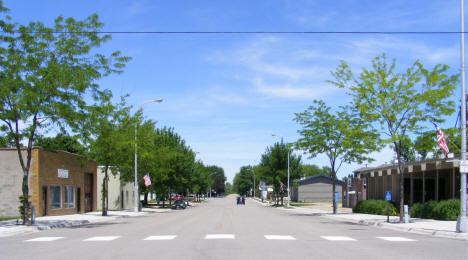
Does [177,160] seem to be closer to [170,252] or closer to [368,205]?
[368,205]

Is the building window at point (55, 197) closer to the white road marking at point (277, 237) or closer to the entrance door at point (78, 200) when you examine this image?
the entrance door at point (78, 200)

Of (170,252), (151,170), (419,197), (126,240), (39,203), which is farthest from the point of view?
(151,170)

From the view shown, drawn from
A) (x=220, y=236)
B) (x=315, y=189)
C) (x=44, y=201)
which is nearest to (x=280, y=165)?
(x=315, y=189)

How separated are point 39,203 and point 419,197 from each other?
98.8 ft

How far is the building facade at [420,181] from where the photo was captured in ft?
109

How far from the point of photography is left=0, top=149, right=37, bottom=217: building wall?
33688 mm

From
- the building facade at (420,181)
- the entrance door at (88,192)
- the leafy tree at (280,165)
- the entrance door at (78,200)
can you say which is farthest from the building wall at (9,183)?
the leafy tree at (280,165)

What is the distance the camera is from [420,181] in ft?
142

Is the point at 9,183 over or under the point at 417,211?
over

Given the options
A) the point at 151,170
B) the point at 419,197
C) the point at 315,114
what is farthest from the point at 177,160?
the point at 419,197

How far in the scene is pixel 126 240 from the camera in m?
17.1

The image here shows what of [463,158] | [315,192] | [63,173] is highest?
[463,158]

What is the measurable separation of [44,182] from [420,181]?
29.5m

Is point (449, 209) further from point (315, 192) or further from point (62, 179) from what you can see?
point (315, 192)
